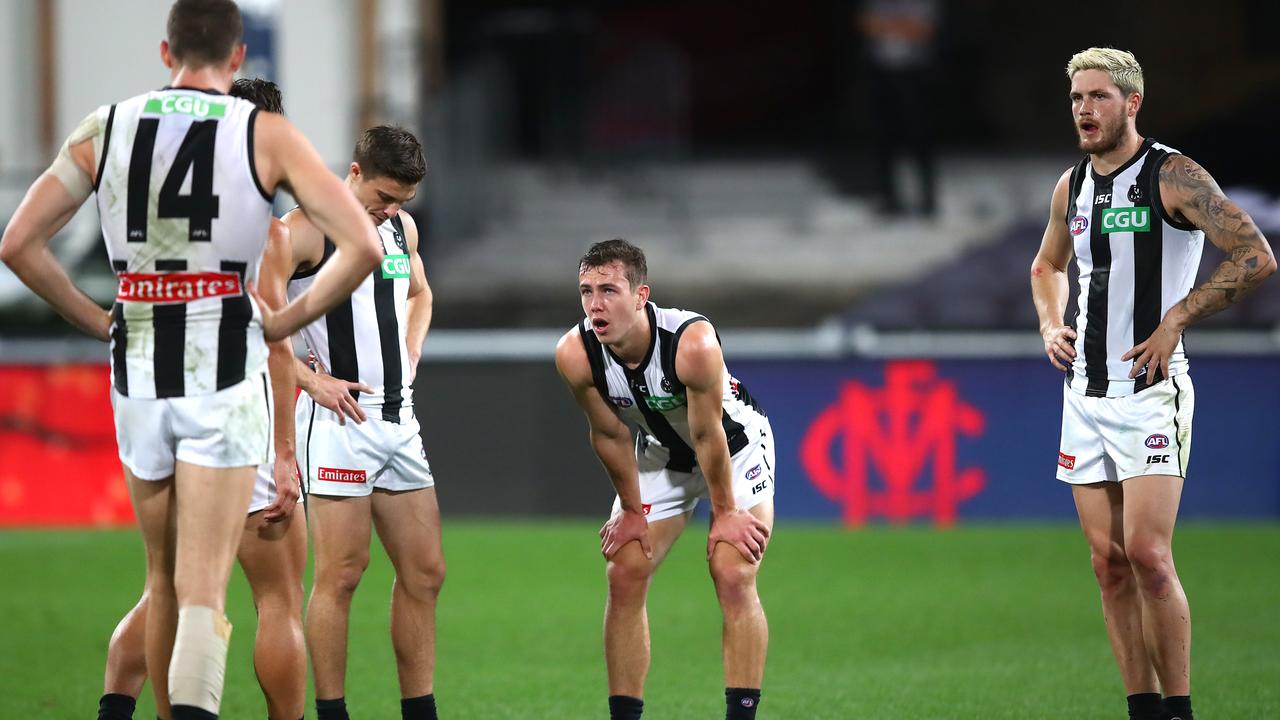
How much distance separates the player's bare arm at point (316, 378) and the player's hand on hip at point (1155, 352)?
265 cm

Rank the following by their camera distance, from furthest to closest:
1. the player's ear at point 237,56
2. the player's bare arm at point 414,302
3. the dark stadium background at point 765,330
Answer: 1. the dark stadium background at point 765,330
2. the player's bare arm at point 414,302
3. the player's ear at point 237,56

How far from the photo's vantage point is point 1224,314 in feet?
42.3

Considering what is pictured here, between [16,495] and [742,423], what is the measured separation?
29.2 ft

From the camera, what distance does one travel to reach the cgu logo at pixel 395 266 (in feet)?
17.6

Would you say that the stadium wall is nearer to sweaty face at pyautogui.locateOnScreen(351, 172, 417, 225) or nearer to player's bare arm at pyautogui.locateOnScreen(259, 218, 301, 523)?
sweaty face at pyautogui.locateOnScreen(351, 172, 417, 225)

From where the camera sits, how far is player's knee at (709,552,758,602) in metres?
5.13

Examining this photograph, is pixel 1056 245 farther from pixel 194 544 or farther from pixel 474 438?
pixel 474 438

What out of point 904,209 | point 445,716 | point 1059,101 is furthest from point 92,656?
point 1059,101

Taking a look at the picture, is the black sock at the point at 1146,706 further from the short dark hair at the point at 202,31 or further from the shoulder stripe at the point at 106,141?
the shoulder stripe at the point at 106,141

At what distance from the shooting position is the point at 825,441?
12211 millimetres

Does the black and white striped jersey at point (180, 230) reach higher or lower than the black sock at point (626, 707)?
higher

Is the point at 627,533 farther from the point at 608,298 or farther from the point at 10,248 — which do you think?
the point at 10,248

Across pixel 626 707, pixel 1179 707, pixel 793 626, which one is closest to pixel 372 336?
pixel 626 707

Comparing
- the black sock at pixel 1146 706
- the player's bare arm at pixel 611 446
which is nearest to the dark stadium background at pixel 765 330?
the black sock at pixel 1146 706
